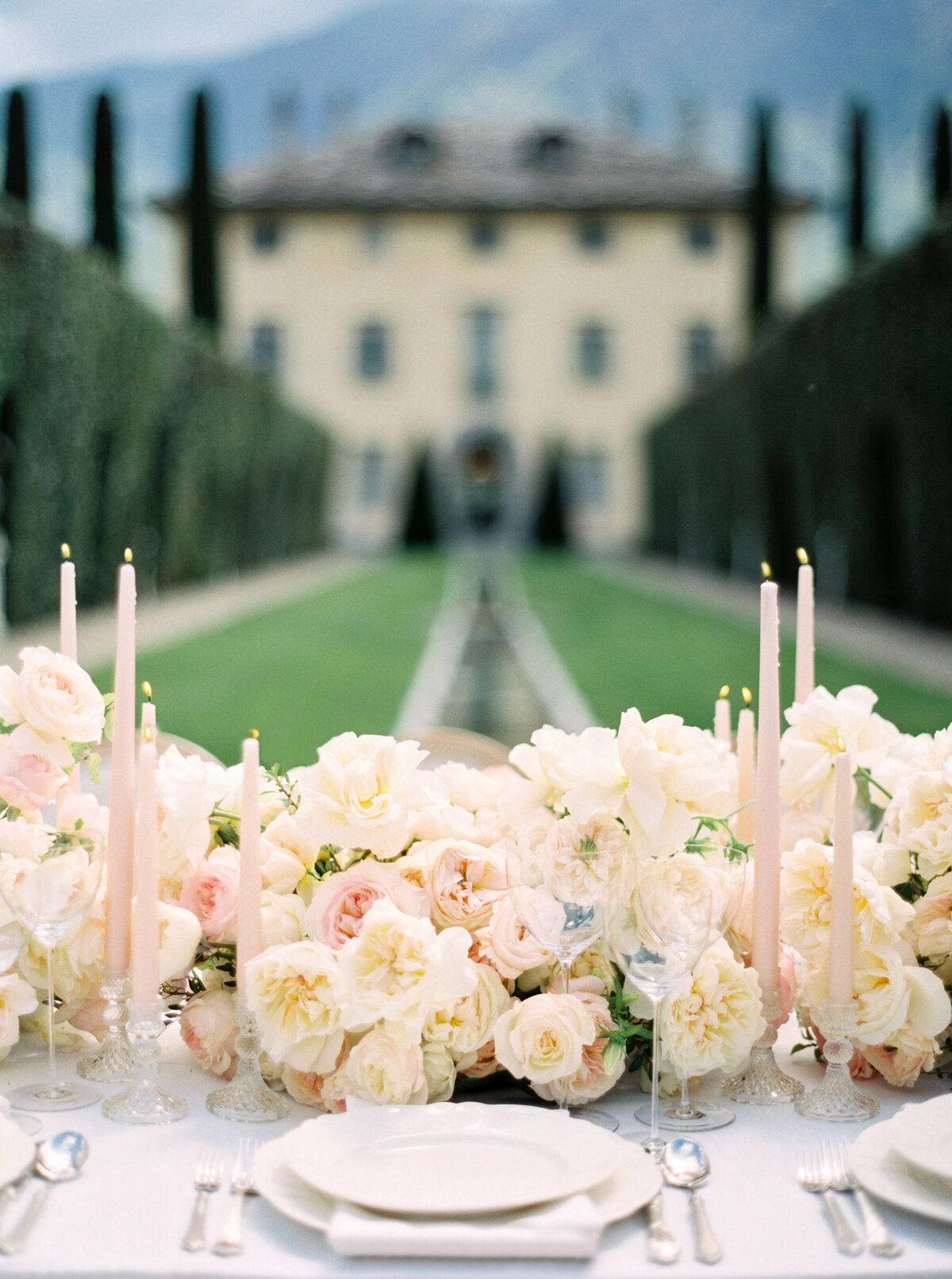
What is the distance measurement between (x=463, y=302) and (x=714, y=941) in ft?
108

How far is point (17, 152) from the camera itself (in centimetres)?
1527

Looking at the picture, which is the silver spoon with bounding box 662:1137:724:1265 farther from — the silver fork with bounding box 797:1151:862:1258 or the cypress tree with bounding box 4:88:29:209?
the cypress tree with bounding box 4:88:29:209

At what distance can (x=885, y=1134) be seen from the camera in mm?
1150

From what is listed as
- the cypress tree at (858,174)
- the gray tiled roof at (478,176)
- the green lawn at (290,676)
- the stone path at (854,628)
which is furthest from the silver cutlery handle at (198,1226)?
the gray tiled roof at (478,176)

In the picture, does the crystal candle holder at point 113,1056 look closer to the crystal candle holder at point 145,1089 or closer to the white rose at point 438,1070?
the crystal candle holder at point 145,1089

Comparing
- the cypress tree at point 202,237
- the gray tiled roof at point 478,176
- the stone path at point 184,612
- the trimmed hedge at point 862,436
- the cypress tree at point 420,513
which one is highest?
the gray tiled roof at point 478,176

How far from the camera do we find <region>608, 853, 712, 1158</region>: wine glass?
1.19 m

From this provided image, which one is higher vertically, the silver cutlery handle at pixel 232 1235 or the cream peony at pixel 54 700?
the cream peony at pixel 54 700

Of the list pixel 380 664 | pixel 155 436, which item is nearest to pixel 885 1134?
pixel 380 664

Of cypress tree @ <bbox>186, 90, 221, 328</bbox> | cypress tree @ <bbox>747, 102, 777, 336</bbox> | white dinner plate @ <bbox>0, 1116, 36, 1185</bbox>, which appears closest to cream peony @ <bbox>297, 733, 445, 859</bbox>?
white dinner plate @ <bbox>0, 1116, 36, 1185</bbox>

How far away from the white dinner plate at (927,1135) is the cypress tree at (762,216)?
2700cm

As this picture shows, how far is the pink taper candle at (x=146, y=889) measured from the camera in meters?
1.22

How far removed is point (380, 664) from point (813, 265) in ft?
87.0

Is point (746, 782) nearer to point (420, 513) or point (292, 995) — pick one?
point (292, 995)
